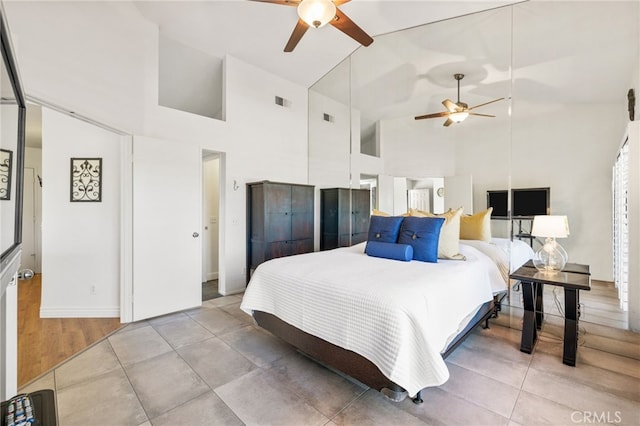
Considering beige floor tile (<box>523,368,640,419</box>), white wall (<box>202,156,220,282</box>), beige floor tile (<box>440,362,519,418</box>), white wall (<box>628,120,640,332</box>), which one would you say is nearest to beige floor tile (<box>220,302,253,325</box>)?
white wall (<box>202,156,220,282</box>)

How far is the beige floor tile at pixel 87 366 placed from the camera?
211cm

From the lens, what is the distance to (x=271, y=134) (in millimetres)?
4789

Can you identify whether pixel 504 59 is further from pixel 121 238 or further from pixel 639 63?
pixel 121 238

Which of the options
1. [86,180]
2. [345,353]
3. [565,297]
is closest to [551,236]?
[565,297]

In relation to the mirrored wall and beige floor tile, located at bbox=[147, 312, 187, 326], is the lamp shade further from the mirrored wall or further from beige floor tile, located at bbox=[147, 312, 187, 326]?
beige floor tile, located at bbox=[147, 312, 187, 326]

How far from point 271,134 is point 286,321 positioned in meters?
3.46

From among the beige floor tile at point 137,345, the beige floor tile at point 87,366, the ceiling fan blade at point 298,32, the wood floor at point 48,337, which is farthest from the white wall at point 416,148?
the wood floor at point 48,337

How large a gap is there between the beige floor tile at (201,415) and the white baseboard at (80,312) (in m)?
2.25

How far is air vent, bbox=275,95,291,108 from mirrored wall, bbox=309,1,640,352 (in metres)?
1.74

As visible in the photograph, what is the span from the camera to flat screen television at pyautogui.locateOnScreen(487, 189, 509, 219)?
3.07 m

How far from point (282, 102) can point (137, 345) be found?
4192 mm

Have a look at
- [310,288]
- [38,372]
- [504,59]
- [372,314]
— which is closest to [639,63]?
[504,59]

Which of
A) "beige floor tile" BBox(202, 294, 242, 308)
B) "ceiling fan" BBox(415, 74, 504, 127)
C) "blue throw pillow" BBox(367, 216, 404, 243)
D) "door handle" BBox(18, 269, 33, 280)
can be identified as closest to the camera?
"door handle" BBox(18, 269, 33, 280)

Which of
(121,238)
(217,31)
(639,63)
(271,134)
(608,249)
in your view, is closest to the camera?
(639,63)
